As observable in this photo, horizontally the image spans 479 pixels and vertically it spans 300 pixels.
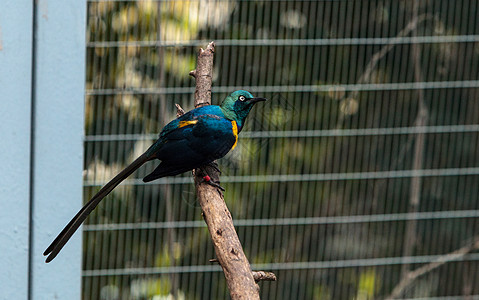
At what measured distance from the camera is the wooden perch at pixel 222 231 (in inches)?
75.3

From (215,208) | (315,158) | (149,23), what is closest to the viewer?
(215,208)

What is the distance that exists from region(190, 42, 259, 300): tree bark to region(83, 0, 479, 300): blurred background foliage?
1008mm

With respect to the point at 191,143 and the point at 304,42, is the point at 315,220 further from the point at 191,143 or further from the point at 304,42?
the point at 191,143

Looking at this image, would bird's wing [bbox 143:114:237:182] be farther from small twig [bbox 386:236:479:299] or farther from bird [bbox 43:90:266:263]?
small twig [bbox 386:236:479:299]

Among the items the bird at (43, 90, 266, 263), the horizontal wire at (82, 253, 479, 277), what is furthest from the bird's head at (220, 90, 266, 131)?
the horizontal wire at (82, 253, 479, 277)

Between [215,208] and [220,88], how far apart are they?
145cm

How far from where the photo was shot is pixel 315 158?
367 cm

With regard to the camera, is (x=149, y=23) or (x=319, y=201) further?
(x=319, y=201)

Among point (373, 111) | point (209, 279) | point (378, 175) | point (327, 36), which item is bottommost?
point (209, 279)

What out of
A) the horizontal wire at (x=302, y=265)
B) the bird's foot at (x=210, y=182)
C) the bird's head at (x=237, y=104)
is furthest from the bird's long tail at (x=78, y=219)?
the horizontal wire at (x=302, y=265)

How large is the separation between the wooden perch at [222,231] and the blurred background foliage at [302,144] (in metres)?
1.01

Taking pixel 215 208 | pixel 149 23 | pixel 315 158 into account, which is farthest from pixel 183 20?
pixel 215 208

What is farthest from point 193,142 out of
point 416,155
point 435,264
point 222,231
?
point 435,264

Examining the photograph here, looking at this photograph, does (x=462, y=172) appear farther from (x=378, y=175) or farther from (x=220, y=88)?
(x=220, y=88)
